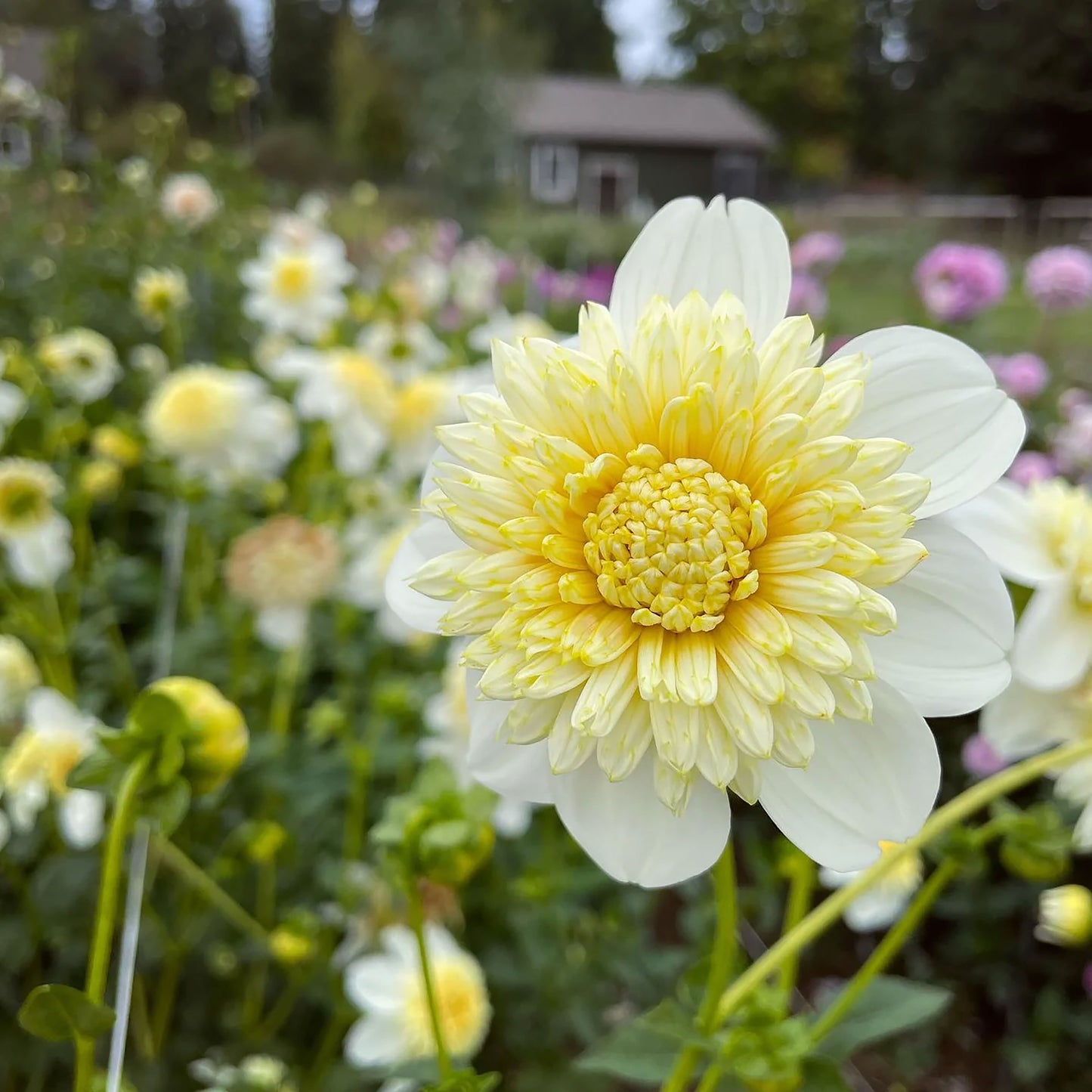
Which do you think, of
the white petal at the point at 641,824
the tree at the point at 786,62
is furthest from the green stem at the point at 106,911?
the tree at the point at 786,62

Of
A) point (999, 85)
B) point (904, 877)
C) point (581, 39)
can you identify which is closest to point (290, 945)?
point (904, 877)

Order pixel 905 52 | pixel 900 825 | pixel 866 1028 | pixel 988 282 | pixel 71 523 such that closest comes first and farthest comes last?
pixel 900 825, pixel 866 1028, pixel 71 523, pixel 988 282, pixel 905 52

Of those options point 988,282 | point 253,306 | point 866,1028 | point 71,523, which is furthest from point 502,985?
point 988,282

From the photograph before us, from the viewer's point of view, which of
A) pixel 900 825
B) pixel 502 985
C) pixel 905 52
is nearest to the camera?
pixel 900 825

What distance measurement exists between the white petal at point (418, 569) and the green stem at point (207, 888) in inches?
12.0

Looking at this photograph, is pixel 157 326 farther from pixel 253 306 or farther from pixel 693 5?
pixel 693 5

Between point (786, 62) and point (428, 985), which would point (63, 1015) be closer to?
point (428, 985)

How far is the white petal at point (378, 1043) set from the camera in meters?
0.85

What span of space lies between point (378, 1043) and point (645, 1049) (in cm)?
46

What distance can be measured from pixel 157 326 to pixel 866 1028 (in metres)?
2.10

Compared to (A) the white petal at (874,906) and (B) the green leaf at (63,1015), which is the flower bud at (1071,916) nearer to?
(A) the white petal at (874,906)

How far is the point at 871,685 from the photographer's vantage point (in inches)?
14.6

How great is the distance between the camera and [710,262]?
1.34 feet

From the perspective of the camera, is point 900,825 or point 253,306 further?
point 253,306
